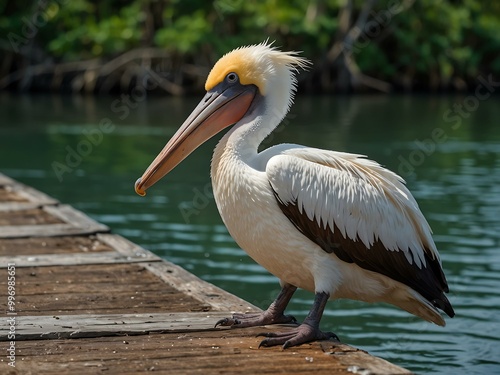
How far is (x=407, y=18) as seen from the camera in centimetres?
3462

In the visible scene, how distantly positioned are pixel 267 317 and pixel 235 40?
92.0ft

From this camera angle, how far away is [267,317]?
464cm

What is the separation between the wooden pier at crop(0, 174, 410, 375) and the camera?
3.98m

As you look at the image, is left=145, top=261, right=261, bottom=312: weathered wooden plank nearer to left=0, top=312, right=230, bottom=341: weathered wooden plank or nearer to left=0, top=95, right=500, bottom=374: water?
left=0, top=312, right=230, bottom=341: weathered wooden plank

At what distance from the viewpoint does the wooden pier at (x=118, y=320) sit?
3.98 m

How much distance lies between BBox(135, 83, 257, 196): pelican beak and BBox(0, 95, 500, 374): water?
197 cm

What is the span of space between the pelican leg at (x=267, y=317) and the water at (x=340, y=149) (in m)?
1.45

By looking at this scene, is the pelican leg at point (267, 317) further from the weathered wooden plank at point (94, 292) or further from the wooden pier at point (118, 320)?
the weathered wooden plank at point (94, 292)

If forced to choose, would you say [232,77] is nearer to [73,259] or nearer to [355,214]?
[355,214]

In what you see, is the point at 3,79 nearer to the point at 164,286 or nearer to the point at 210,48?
the point at 210,48

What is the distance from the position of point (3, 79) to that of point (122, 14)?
460 cm

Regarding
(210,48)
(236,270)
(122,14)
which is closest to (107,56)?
(122,14)

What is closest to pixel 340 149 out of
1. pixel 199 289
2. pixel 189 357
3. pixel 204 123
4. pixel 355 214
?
pixel 199 289

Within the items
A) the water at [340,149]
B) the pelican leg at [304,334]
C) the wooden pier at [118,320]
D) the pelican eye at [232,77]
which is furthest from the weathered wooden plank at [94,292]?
the water at [340,149]
